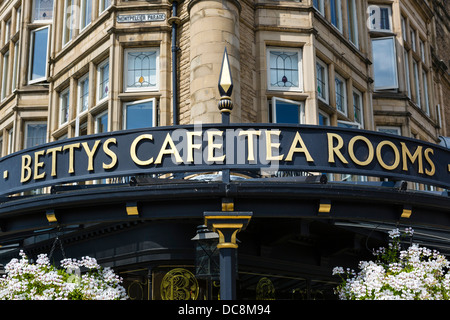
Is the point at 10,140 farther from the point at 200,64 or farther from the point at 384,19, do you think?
the point at 384,19

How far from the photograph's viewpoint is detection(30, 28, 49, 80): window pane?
21469 mm

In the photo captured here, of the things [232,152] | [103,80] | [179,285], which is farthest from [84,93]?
[232,152]

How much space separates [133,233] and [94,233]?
135 centimetres

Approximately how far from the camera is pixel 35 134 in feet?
70.5

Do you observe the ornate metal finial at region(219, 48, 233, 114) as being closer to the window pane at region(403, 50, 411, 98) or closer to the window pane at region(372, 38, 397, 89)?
the window pane at region(372, 38, 397, 89)

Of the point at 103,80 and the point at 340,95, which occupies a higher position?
the point at 103,80

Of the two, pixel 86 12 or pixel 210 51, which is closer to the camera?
pixel 210 51

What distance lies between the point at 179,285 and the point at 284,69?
6086 millimetres

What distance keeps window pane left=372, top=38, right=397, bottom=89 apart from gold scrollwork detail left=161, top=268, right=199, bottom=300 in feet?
35.5

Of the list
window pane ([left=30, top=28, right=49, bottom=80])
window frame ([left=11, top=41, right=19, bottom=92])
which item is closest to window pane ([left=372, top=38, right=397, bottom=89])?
window pane ([left=30, top=28, right=49, bottom=80])

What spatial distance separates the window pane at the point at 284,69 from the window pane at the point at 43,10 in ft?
28.5

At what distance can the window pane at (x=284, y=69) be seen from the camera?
16859 millimetres

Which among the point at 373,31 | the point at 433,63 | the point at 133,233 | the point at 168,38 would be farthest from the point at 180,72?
the point at 433,63

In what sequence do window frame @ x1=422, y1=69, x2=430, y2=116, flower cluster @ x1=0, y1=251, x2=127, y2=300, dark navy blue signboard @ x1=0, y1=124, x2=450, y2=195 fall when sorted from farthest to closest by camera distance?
1. window frame @ x1=422, y1=69, x2=430, y2=116
2. dark navy blue signboard @ x1=0, y1=124, x2=450, y2=195
3. flower cluster @ x1=0, y1=251, x2=127, y2=300
